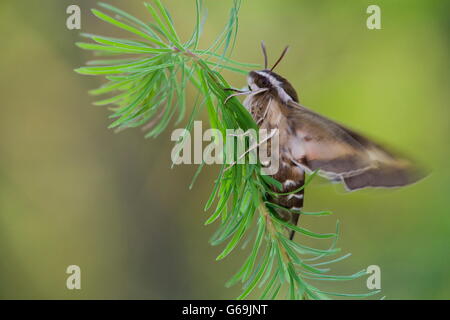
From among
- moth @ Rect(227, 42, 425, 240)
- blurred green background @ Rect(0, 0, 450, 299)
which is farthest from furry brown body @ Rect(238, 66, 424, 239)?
blurred green background @ Rect(0, 0, 450, 299)

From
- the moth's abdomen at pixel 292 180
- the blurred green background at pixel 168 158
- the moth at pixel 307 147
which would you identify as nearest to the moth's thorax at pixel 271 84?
the moth at pixel 307 147

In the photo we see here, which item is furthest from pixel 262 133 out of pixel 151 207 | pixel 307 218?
pixel 151 207

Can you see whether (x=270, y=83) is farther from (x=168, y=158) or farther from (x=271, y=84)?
(x=168, y=158)

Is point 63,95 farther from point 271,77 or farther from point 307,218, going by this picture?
point 271,77

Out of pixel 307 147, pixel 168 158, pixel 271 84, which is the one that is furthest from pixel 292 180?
pixel 168 158

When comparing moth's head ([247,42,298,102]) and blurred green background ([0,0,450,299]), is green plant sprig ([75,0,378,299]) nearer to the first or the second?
moth's head ([247,42,298,102])
